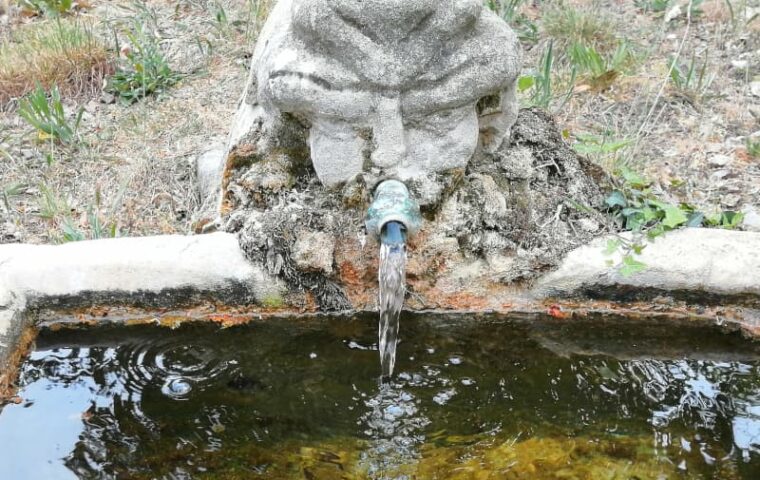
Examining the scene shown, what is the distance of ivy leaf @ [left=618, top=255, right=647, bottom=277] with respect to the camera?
2.73m

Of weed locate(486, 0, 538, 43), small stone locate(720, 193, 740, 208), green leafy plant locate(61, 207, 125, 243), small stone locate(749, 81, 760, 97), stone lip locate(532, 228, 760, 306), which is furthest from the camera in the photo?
weed locate(486, 0, 538, 43)

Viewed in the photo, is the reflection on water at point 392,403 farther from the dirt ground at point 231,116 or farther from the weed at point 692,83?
the weed at point 692,83

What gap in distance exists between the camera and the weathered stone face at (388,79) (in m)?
2.46

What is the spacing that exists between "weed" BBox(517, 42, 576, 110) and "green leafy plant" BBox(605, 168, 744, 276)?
0.53 metres

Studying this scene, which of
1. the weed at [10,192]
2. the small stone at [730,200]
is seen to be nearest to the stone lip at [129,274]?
the weed at [10,192]

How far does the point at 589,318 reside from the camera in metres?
2.82

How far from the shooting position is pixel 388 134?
8.57ft

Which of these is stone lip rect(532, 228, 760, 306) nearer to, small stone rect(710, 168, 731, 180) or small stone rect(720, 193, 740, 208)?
small stone rect(720, 193, 740, 208)

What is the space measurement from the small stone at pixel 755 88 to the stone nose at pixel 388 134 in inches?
85.7

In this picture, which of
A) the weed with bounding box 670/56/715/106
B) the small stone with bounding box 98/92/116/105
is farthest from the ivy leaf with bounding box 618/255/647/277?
the small stone with bounding box 98/92/116/105

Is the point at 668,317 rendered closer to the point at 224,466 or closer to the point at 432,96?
the point at 432,96

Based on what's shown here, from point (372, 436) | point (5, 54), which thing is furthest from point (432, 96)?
point (5, 54)

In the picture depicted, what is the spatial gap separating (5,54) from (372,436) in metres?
3.03

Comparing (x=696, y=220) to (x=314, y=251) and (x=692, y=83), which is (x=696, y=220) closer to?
(x=314, y=251)
